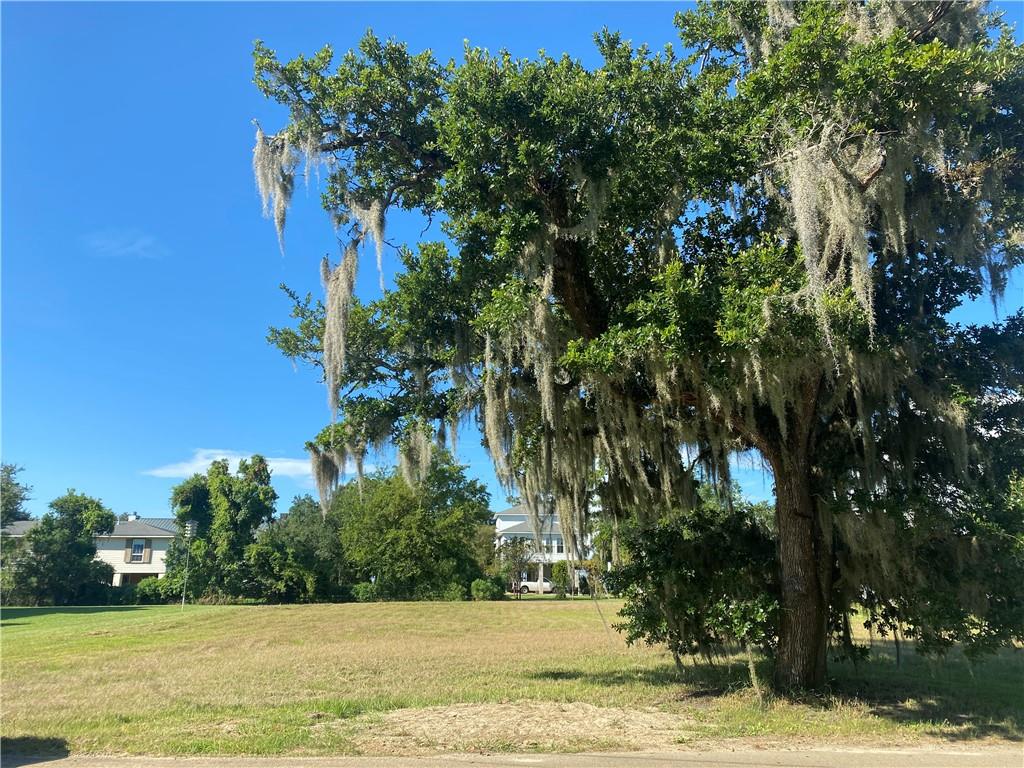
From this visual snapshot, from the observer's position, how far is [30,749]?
6074 millimetres

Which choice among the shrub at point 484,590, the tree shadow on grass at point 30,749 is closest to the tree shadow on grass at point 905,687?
the tree shadow on grass at point 30,749

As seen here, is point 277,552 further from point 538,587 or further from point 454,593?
point 538,587

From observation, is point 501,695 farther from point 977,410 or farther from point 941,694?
point 977,410

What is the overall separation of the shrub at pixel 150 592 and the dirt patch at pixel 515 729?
40.8 metres

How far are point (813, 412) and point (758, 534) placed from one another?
2.38 m

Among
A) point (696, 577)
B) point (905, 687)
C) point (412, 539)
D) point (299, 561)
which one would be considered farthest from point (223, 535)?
point (905, 687)

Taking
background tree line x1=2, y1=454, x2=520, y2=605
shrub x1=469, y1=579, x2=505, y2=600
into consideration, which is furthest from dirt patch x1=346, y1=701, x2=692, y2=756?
shrub x1=469, y1=579, x2=505, y2=600

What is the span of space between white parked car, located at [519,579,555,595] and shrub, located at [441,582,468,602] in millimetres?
14431

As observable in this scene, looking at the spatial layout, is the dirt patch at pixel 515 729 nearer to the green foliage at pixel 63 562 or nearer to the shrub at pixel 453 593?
the shrub at pixel 453 593

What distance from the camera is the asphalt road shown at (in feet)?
17.9

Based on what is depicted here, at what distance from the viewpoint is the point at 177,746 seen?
6066 mm

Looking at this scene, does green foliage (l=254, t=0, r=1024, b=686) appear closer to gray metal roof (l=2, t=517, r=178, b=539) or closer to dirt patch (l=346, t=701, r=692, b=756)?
dirt patch (l=346, t=701, r=692, b=756)

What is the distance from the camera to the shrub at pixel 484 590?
39.6m

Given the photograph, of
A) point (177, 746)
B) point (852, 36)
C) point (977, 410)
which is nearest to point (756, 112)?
point (852, 36)
